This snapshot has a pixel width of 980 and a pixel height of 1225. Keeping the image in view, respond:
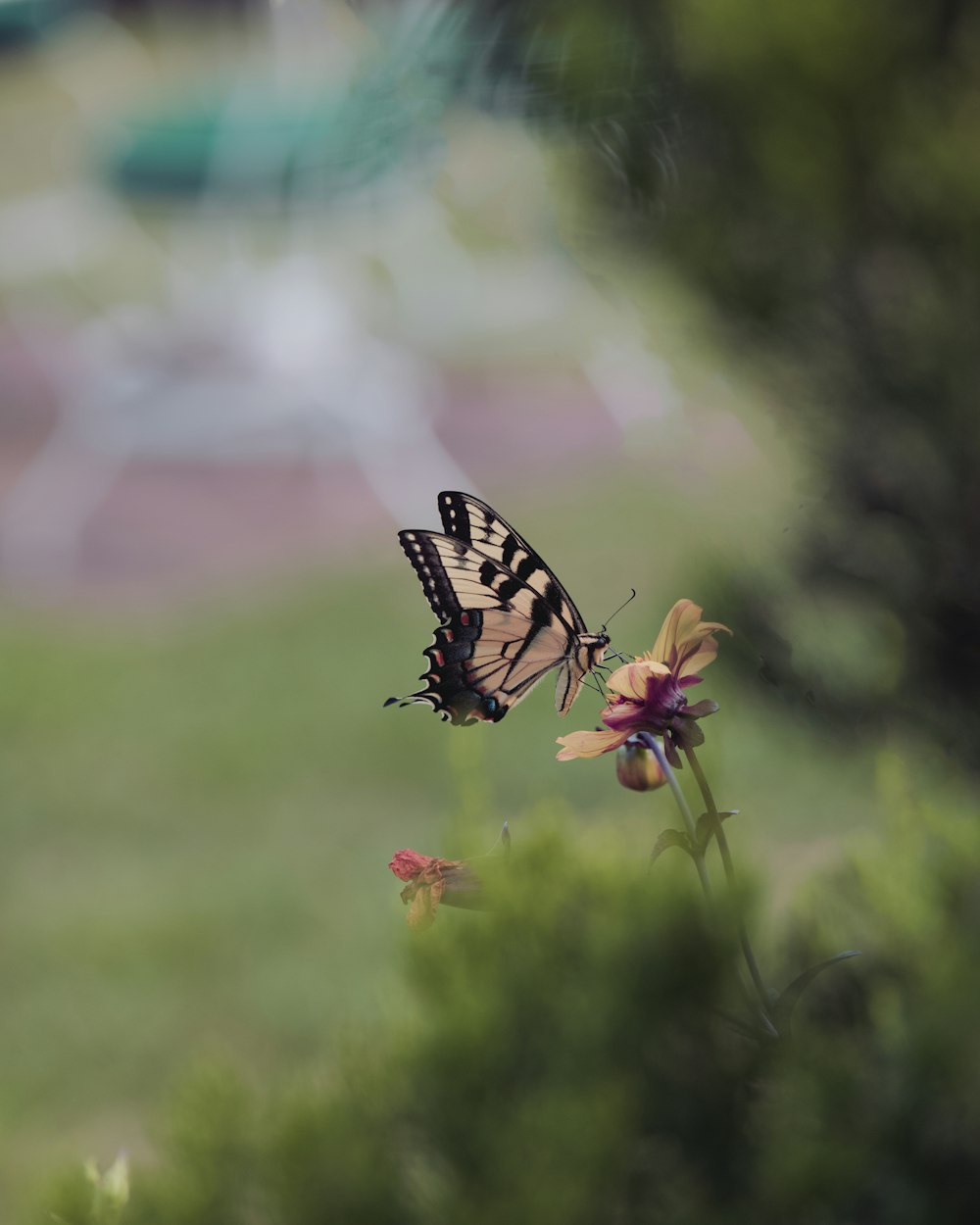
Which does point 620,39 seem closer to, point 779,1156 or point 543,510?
point 779,1156

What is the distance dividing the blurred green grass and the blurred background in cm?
1

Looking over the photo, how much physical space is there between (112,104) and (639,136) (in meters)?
6.60

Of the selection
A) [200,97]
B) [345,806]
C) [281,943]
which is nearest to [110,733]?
[345,806]

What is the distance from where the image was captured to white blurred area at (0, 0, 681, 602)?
1127 millimetres

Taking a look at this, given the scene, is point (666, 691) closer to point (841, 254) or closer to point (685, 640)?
point (685, 640)

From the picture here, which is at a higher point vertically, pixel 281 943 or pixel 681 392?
pixel 281 943

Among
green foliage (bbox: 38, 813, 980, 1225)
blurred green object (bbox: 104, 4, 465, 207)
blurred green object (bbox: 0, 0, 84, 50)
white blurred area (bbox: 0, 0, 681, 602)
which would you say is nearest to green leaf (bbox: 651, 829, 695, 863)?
white blurred area (bbox: 0, 0, 681, 602)

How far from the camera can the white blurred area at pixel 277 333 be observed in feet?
3.70

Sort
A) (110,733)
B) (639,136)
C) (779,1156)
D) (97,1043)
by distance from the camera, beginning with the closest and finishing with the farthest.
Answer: (779,1156)
(639,136)
(97,1043)
(110,733)

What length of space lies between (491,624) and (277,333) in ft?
9.84

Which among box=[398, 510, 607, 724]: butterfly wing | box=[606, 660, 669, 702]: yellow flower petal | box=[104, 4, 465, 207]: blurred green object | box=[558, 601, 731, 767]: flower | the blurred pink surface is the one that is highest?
box=[104, 4, 465, 207]: blurred green object

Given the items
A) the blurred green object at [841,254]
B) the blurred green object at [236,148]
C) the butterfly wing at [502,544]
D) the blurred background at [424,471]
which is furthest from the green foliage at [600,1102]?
the blurred green object at [236,148]

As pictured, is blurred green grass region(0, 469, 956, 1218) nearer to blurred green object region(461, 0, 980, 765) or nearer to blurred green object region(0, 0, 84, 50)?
blurred green object region(461, 0, 980, 765)

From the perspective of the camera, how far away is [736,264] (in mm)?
850
